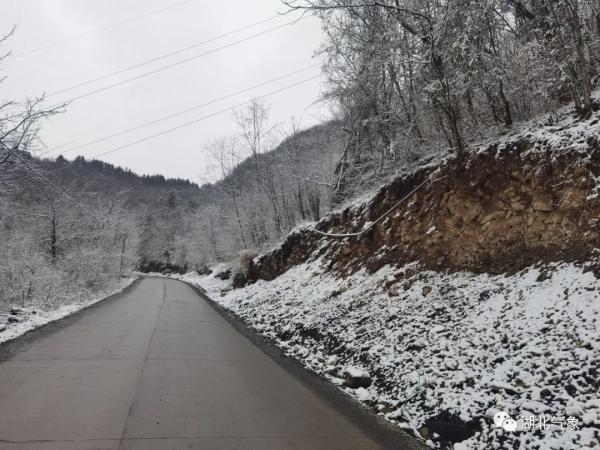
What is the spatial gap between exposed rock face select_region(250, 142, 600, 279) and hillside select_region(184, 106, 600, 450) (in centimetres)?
3

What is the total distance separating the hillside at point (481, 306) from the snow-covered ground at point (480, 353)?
0.02m

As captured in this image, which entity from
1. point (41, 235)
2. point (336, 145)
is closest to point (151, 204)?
point (41, 235)

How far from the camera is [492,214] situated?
8.08m

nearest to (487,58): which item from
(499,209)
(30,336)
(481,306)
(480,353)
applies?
(499,209)

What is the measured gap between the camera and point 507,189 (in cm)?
791

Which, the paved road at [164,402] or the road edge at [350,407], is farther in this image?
the road edge at [350,407]

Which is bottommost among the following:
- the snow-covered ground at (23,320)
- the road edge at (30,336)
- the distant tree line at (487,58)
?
the road edge at (30,336)

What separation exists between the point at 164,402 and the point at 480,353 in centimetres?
439

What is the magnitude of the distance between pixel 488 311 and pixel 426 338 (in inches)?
40.9

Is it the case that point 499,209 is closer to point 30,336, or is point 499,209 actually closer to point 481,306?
point 481,306

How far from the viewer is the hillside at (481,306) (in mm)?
4430

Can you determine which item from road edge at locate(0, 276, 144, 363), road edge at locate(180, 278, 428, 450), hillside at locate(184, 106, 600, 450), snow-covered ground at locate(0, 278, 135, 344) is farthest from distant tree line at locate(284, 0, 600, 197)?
snow-covered ground at locate(0, 278, 135, 344)

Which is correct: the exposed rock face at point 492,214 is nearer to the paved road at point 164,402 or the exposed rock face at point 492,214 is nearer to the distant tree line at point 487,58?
the distant tree line at point 487,58

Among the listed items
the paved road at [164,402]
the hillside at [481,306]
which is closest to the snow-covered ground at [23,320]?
the paved road at [164,402]
